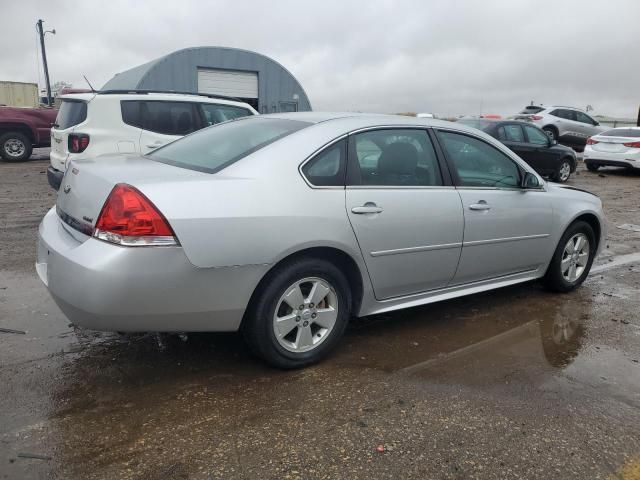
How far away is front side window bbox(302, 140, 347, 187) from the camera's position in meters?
3.23

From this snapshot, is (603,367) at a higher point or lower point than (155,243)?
lower

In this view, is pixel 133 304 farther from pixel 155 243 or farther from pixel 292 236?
pixel 292 236

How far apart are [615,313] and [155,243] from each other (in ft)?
12.3

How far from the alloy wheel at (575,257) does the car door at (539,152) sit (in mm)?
8641

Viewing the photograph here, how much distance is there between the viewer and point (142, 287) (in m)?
2.69

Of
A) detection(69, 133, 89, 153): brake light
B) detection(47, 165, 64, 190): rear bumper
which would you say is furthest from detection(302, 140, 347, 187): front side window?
detection(69, 133, 89, 153): brake light

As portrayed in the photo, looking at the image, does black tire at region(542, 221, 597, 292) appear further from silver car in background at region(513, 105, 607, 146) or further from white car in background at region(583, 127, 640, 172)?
silver car in background at region(513, 105, 607, 146)

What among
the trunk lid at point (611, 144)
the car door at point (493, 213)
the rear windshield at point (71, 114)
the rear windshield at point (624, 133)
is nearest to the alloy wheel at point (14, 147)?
the rear windshield at point (71, 114)

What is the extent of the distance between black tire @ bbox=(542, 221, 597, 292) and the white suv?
16.2 ft

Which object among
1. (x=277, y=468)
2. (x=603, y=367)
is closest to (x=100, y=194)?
Result: (x=277, y=468)

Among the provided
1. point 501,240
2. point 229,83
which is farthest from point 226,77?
point 501,240

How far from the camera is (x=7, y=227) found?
683cm

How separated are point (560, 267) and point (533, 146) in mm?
9147

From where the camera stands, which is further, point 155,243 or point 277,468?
point 155,243
